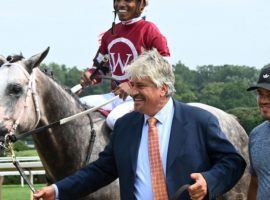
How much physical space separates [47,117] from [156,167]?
2.41 metres

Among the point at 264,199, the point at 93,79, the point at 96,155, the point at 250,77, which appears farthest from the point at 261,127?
the point at 250,77

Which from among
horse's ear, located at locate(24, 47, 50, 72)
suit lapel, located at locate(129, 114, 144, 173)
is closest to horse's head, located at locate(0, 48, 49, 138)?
horse's ear, located at locate(24, 47, 50, 72)

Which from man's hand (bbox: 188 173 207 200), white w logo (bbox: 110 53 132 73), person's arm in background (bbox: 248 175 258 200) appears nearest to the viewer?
man's hand (bbox: 188 173 207 200)

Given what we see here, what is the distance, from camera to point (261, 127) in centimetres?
562

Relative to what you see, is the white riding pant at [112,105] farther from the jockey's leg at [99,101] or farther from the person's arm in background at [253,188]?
the person's arm in background at [253,188]

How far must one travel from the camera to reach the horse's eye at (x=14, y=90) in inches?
273

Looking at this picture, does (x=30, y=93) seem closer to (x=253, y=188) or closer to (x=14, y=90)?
(x=14, y=90)

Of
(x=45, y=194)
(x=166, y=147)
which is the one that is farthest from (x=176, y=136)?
(x=45, y=194)

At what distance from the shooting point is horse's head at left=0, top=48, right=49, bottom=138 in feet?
22.6

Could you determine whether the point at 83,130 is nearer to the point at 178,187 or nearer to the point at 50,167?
the point at 50,167

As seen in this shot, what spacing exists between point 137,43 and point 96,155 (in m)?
1.21

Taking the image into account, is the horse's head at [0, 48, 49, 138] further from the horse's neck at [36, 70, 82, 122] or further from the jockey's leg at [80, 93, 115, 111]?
the jockey's leg at [80, 93, 115, 111]

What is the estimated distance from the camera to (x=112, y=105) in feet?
26.4

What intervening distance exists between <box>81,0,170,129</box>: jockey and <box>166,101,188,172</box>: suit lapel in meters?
2.12
